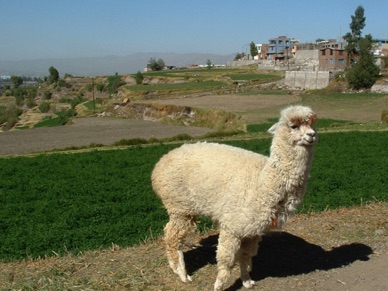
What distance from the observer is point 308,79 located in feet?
300

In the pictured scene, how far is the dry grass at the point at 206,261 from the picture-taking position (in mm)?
7223

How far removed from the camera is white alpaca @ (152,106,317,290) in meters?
6.34

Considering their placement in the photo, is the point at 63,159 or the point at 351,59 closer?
the point at 63,159

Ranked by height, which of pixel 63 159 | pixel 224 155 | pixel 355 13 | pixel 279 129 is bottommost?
pixel 63 159

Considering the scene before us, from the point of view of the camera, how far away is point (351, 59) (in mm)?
114062

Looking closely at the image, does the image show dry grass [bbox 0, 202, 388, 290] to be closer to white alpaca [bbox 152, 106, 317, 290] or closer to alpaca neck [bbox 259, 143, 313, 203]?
white alpaca [bbox 152, 106, 317, 290]

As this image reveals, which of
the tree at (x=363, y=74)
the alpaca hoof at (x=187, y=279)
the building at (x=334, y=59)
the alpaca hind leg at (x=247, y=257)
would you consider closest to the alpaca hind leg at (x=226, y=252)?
the alpaca hind leg at (x=247, y=257)

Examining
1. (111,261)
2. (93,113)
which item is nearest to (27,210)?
(111,261)

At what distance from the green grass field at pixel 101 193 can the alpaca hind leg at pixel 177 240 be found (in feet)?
9.07

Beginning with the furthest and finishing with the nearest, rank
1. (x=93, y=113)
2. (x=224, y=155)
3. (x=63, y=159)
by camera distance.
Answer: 1. (x=93, y=113)
2. (x=63, y=159)
3. (x=224, y=155)

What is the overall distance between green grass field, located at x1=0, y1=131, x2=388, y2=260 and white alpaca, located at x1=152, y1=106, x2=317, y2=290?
10.6 ft

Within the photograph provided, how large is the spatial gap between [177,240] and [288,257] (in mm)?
2112

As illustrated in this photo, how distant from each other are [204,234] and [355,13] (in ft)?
397

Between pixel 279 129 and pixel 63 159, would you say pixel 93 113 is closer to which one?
pixel 63 159
